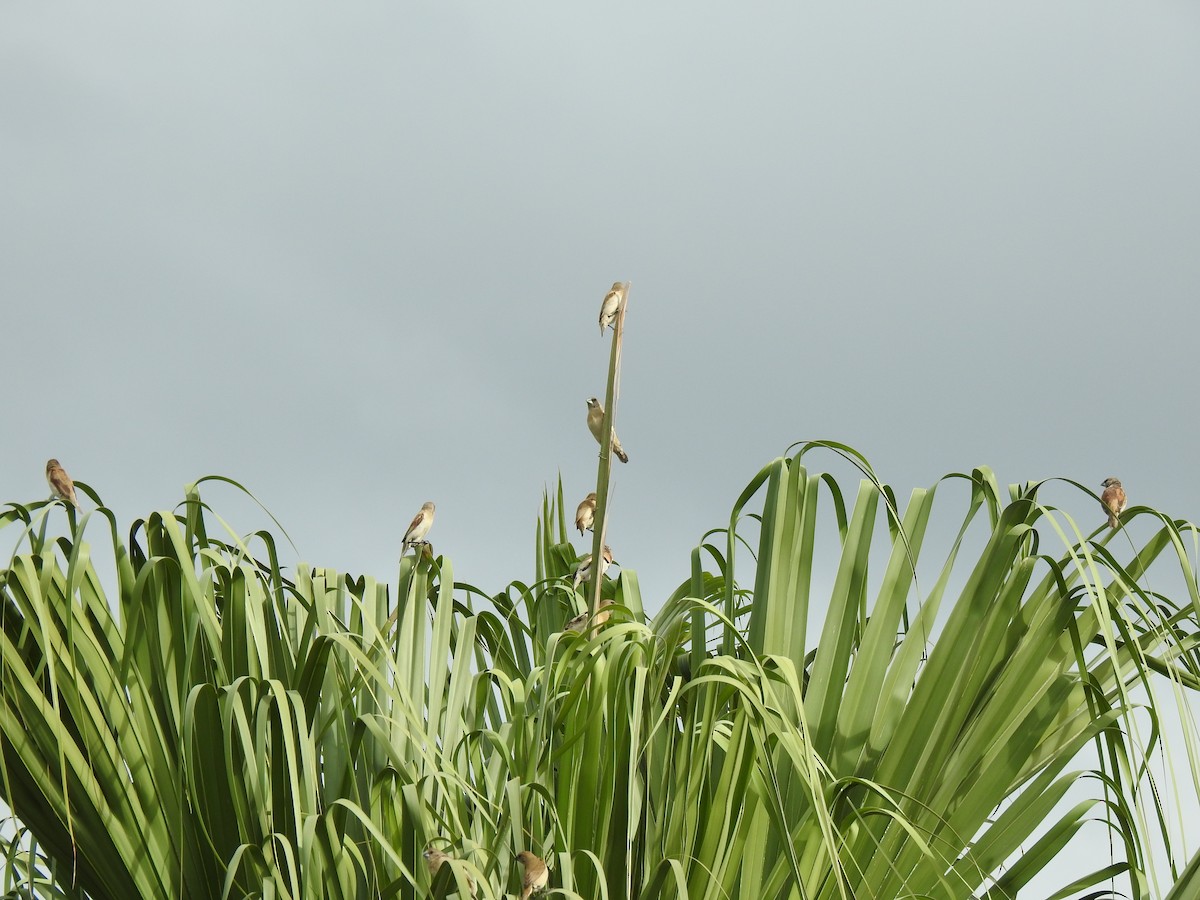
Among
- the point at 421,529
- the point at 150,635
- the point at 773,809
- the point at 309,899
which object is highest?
the point at 421,529

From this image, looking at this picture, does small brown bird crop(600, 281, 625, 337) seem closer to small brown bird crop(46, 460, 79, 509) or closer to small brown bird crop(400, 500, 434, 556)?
small brown bird crop(400, 500, 434, 556)

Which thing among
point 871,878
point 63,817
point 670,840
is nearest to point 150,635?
point 63,817

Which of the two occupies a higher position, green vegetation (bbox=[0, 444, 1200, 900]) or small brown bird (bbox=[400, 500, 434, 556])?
small brown bird (bbox=[400, 500, 434, 556])

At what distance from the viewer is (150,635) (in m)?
2.48

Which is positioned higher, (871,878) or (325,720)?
(325,720)

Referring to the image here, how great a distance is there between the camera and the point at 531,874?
2133mm

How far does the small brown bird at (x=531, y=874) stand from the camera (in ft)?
6.89

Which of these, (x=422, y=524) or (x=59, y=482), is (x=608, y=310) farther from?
(x=59, y=482)

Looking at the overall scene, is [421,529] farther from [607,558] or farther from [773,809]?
[773,809]

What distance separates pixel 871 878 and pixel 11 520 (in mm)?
1773

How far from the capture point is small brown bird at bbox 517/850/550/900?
2.10m

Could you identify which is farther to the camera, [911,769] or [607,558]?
[607,558]

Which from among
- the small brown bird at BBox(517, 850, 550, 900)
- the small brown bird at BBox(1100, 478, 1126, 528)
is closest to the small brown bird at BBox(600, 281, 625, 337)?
the small brown bird at BBox(1100, 478, 1126, 528)

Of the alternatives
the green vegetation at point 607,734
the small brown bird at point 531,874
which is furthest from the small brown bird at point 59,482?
the small brown bird at point 531,874
